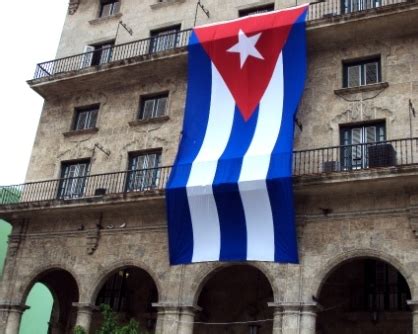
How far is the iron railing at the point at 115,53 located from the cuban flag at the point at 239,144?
2470 millimetres

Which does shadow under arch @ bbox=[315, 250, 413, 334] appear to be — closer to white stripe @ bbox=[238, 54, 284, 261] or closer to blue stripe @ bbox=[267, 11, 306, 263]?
blue stripe @ bbox=[267, 11, 306, 263]

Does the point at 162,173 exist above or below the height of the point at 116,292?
above

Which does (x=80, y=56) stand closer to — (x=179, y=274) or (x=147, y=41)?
(x=147, y=41)

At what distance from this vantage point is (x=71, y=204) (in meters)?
22.9

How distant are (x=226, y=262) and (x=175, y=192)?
2735 mm

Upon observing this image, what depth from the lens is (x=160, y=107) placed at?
2466cm

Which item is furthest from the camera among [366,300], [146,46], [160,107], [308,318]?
[146,46]

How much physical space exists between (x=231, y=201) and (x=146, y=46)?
30.5 ft

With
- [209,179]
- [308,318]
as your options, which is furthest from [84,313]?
[308,318]

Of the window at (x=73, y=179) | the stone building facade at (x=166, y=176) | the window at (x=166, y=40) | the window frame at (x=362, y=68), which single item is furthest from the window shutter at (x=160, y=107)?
the window frame at (x=362, y=68)

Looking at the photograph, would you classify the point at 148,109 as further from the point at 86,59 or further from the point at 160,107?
the point at 86,59

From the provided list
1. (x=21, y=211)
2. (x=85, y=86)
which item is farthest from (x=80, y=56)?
(x=21, y=211)

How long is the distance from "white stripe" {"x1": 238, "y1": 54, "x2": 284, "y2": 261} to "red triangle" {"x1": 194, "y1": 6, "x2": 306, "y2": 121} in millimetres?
817

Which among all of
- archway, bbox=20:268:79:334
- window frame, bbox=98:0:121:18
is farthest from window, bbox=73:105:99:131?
archway, bbox=20:268:79:334
